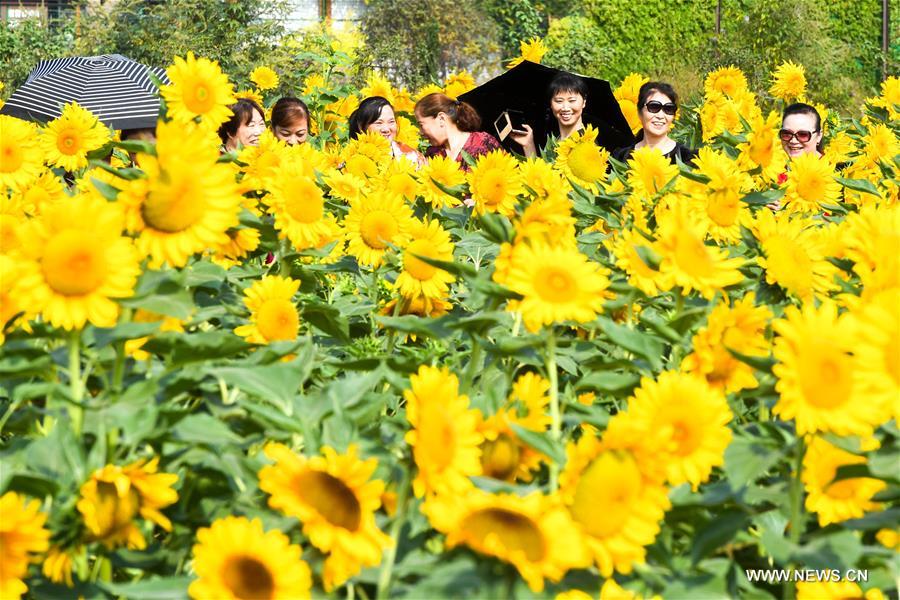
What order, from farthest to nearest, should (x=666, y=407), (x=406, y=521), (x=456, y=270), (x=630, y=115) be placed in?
(x=630, y=115), (x=456, y=270), (x=666, y=407), (x=406, y=521)

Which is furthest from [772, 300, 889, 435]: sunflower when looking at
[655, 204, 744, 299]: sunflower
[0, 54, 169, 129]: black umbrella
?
[0, 54, 169, 129]: black umbrella

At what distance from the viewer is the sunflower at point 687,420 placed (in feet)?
5.49

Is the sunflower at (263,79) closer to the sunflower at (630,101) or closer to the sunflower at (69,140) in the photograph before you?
the sunflower at (630,101)

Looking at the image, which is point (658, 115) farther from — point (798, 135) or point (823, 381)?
point (823, 381)

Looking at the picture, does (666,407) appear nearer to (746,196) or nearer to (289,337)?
(289,337)

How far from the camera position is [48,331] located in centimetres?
180

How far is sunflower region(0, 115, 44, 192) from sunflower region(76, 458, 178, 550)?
77.3 inches

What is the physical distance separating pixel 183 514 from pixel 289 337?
543mm

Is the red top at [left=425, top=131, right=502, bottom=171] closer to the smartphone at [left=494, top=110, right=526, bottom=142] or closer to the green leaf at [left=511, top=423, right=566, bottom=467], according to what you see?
the smartphone at [left=494, top=110, right=526, bottom=142]

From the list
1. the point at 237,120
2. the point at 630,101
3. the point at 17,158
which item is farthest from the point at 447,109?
the point at 17,158

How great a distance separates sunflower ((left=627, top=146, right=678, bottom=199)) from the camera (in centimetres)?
351

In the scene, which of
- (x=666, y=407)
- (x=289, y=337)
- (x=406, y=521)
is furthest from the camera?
(x=289, y=337)

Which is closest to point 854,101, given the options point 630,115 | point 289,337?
point 630,115

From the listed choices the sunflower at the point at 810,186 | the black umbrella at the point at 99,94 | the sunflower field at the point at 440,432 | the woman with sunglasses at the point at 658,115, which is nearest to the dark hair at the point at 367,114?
the black umbrella at the point at 99,94
